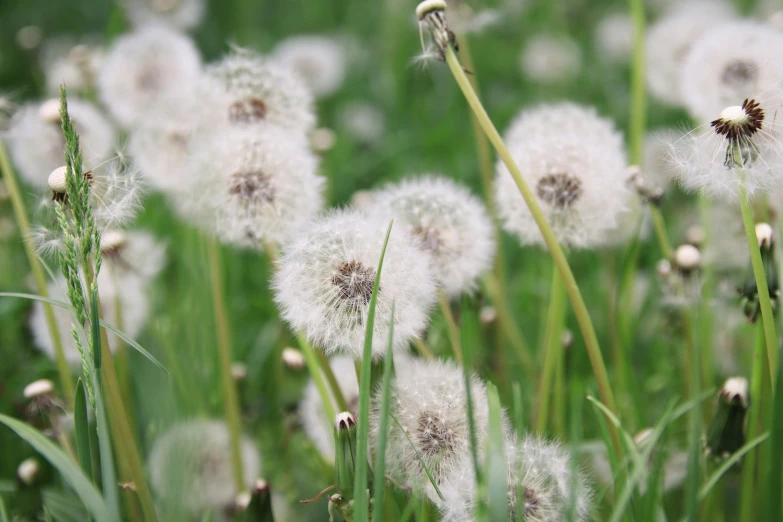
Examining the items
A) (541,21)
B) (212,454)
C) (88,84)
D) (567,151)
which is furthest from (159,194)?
(541,21)

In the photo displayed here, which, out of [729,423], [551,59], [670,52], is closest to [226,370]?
[729,423]

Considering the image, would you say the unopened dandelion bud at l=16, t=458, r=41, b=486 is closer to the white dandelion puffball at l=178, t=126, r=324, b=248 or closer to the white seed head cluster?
the white dandelion puffball at l=178, t=126, r=324, b=248

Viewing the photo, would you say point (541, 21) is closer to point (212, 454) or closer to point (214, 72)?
point (214, 72)

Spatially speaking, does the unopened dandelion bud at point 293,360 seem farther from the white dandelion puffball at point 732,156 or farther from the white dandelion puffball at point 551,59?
the white dandelion puffball at point 551,59

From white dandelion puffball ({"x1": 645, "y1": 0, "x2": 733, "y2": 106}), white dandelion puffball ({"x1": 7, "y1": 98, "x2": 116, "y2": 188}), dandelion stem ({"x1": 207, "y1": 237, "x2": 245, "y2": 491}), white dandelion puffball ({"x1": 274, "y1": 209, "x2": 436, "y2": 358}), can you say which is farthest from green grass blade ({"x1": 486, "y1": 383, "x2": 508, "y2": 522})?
white dandelion puffball ({"x1": 645, "y1": 0, "x2": 733, "y2": 106})

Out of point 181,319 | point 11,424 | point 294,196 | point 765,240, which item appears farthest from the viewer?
point 181,319

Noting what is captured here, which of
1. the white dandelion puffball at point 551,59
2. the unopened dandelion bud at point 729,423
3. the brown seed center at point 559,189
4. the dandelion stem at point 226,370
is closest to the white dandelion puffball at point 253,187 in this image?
the dandelion stem at point 226,370
